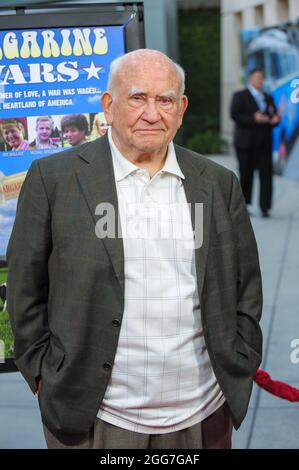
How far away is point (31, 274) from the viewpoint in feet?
9.57

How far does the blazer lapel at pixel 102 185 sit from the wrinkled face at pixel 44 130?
1080 mm

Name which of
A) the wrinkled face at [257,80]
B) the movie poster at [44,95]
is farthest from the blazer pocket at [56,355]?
the wrinkled face at [257,80]

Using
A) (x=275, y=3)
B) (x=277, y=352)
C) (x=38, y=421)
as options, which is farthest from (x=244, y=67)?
(x=38, y=421)

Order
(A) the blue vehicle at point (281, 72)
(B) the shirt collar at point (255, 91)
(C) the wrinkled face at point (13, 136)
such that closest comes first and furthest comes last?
(C) the wrinkled face at point (13, 136) → (B) the shirt collar at point (255, 91) → (A) the blue vehicle at point (281, 72)

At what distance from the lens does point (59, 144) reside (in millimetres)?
4070

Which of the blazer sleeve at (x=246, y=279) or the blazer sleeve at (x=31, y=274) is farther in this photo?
the blazer sleeve at (x=246, y=279)

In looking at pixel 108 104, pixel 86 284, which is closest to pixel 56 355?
pixel 86 284

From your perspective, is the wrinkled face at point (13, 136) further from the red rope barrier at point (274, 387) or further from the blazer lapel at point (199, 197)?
the red rope barrier at point (274, 387)

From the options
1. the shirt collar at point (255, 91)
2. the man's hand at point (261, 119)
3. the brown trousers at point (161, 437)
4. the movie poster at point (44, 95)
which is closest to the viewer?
the brown trousers at point (161, 437)

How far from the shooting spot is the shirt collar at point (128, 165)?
2.88 m

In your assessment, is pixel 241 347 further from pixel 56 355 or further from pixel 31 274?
Result: pixel 31 274

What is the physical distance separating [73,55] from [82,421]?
169cm

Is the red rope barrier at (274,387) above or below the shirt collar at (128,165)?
below

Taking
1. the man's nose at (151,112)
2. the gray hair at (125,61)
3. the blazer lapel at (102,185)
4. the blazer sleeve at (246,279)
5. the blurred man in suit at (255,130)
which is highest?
the gray hair at (125,61)
